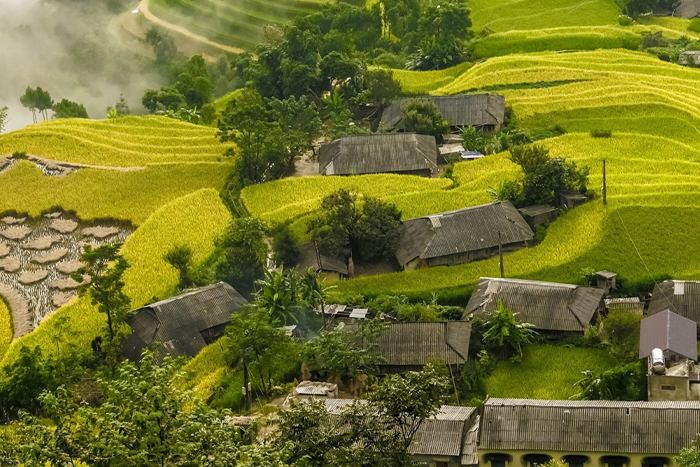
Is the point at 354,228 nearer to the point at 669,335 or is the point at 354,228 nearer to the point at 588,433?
the point at 669,335

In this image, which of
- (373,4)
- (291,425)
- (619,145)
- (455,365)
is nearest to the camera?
(291,425)

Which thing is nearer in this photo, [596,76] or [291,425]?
[291,425]

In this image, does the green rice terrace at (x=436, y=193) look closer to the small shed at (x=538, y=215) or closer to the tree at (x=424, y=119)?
the small shed at (x=538, y=215)

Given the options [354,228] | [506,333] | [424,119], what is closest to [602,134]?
[424,119]

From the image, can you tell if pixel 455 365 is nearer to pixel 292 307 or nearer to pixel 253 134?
pixel 292 307

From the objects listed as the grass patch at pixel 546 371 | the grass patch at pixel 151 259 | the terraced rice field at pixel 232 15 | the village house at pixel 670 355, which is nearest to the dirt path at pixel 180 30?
the terraced rice field at pixel 232 15

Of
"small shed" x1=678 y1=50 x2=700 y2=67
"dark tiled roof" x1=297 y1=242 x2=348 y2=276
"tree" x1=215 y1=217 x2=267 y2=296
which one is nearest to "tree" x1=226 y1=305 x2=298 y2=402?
"dark tiled roof" x1=297 y1=242 x2=348 y2=276

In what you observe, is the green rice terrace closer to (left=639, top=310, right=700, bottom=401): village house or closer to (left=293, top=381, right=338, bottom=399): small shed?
(left=639, top=310, right=700, bottom=401): village house

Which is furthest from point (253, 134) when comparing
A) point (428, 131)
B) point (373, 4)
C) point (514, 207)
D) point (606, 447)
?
point (373, 4)
